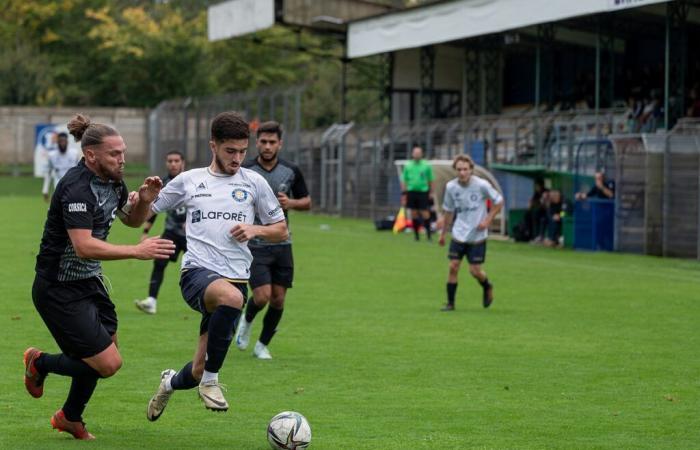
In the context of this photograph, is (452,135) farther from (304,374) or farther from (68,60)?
(68,60)

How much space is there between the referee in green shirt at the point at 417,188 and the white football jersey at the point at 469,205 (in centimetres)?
1388

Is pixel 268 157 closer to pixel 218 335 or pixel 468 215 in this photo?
pixel 218 335

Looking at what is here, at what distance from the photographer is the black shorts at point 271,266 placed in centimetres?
1195

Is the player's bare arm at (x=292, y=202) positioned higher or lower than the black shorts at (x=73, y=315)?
higher

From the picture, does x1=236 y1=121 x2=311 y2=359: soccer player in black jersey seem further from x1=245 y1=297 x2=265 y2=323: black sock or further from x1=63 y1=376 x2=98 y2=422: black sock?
x1=63 y1=376 x2=98 y2=422: black sock

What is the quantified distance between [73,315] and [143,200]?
827 millimetres

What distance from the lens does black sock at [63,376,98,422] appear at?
27.0 ft

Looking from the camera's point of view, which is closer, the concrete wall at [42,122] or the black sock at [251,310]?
the black sock at [251,310]

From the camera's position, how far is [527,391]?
34.6 feet

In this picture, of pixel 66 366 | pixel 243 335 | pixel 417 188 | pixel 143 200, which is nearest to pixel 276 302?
pixel 243 335

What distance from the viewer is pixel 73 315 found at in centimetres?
796

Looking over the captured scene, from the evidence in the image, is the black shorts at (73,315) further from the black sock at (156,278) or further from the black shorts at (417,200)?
the black shorts at (417,200)

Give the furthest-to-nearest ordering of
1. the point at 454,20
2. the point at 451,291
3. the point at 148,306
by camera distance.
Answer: the point at 454,20
the point at 451,291
the point at 148,306

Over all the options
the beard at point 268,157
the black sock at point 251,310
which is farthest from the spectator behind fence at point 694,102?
the beard at point 268,157
